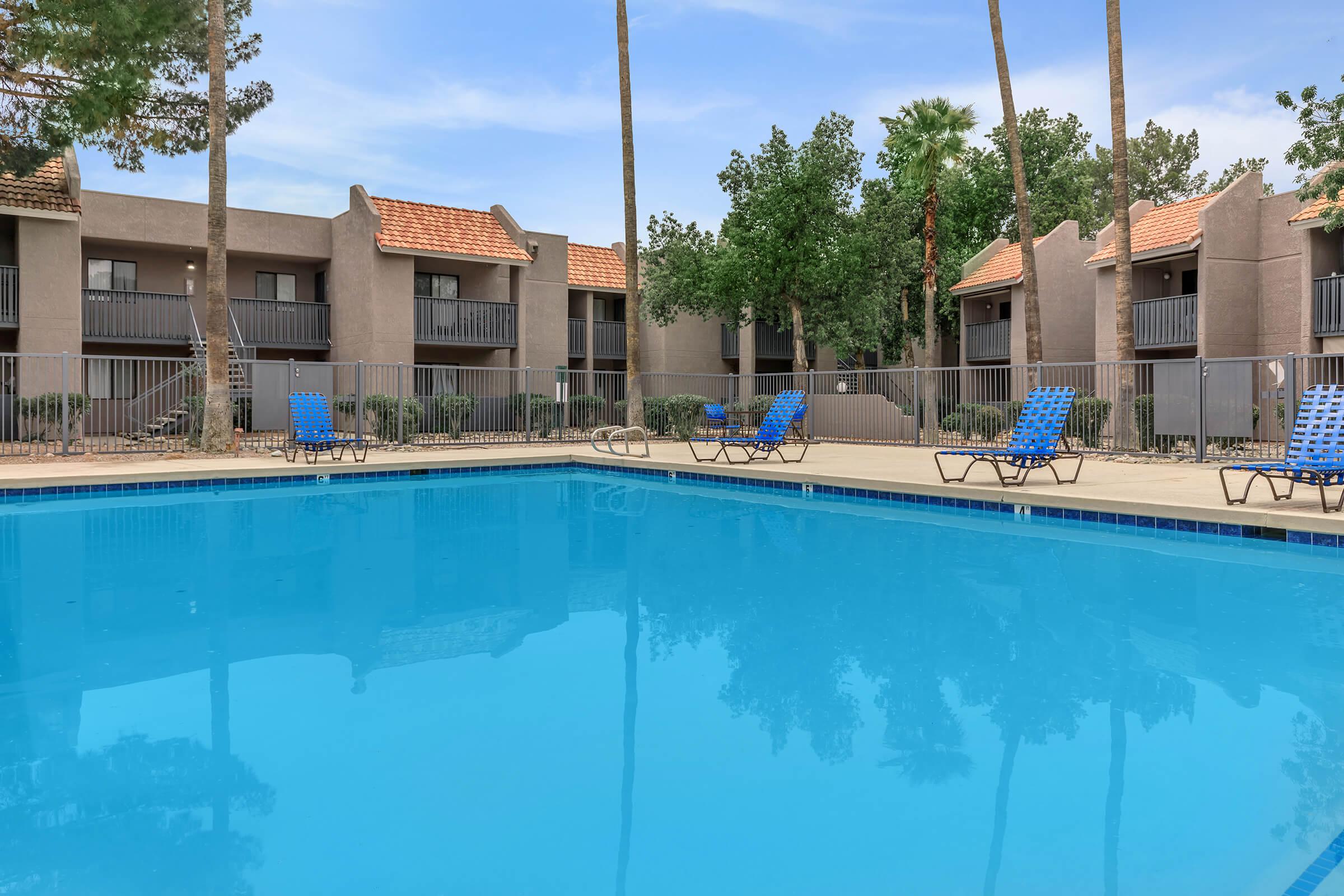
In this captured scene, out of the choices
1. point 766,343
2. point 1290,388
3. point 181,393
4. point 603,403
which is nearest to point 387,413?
point 181,393

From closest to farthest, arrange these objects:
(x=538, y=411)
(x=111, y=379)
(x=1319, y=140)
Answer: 1. (x=1319, y=140)
2. (x=111, y=379)
3. (x=538, y=411)

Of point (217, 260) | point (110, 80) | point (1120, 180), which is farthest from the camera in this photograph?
point (1120, 180)

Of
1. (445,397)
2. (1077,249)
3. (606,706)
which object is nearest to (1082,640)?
(606,706)

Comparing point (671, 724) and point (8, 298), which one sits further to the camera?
point (8, 298)

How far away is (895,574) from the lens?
24.4 ft

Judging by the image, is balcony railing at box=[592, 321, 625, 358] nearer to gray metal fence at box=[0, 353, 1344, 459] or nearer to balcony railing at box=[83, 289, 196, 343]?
gray metal fence at box=[0, 353, 1344, 459]

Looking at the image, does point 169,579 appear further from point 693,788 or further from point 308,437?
point 308,437

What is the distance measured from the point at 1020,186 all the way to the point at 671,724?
19552mm

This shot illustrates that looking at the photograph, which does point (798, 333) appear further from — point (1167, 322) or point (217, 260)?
point (217, 260)

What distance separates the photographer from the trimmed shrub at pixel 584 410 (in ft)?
79.8

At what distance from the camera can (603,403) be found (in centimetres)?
2639

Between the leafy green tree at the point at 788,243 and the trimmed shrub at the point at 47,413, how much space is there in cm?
1442

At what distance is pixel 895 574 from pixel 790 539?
191 cm

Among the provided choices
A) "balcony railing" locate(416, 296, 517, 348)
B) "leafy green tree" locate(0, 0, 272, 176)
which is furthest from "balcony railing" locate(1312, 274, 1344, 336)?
"leafy green tree" locate(0, 0, 272, 176)
